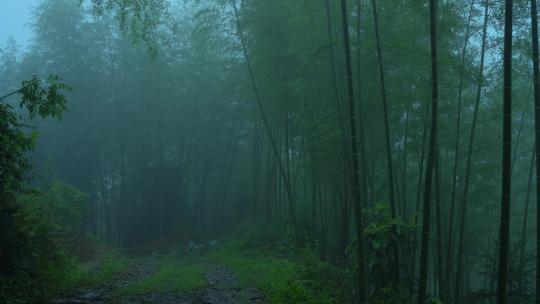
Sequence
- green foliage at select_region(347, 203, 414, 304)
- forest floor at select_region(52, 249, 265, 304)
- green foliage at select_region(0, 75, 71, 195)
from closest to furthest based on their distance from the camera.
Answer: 1. green foliage at select_region(0, 75, 71, 195)
2. green foliage at select_region(347, 203, 414, 304)
3. forest floor at select_region(52, 249, 265, 304)

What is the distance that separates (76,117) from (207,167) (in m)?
4.73

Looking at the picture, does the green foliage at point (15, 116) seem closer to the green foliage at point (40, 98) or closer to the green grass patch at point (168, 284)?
the green foliage at point (40, 98)

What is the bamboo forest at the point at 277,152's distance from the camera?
6043 millimetres

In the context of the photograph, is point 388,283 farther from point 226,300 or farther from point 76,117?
point 76,117

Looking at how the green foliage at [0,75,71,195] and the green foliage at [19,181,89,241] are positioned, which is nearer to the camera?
the green foliage at [0,75,71,195]

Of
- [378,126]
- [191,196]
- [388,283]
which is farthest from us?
[191,196]

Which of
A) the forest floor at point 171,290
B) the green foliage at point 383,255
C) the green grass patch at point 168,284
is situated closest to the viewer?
the green foliage at point 383,255

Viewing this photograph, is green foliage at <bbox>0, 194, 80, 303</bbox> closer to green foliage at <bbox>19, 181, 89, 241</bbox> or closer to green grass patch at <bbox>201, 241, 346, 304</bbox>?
green grass patch at <bbox>201, 241, 346, 304</bbox>

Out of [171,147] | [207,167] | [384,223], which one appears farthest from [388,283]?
[171,147]

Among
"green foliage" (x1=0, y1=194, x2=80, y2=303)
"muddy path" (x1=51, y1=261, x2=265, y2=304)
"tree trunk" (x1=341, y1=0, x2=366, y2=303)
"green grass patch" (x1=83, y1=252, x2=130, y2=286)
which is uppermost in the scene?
"tree trunk" (x1=341, y1=0, x2=366, y2=303)

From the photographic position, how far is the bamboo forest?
19.8 ft

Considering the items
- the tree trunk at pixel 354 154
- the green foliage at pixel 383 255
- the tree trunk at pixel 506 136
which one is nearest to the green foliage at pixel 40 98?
the tree trunk at pixel 354 154

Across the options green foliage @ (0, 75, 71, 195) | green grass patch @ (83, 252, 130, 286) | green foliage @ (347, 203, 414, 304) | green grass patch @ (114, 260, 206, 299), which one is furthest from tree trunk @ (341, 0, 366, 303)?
green grass patch @ (83, 252, 130, 286)

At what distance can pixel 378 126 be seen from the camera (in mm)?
9234
